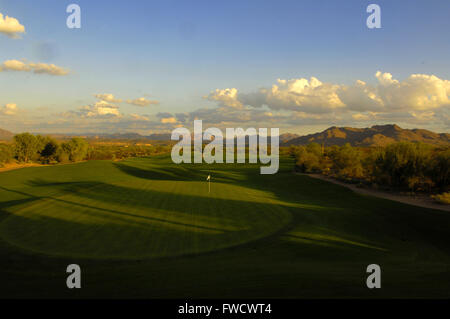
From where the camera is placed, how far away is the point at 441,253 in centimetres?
1384

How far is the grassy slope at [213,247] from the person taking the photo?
8.30 meters

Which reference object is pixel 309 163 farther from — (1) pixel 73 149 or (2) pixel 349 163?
(1) pixel 73 149

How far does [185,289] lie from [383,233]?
49.1 ft

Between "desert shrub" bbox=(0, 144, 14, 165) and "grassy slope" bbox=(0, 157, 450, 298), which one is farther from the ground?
"desert shrub" bbox=(0, 144, 14, 165)

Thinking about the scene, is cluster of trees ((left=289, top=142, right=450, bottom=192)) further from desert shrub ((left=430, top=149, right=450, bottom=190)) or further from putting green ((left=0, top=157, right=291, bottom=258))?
putting green ((left=0, top=157, right=291, bottom=258))

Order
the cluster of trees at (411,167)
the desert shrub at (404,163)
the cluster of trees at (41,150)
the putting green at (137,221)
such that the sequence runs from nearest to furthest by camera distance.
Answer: the putting green at (137,221)
the cluster of trees at (411,167)
the desert shrub at (404,163)
the cluster of trees at (41,150)

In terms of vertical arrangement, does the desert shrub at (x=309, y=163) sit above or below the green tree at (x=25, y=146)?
below

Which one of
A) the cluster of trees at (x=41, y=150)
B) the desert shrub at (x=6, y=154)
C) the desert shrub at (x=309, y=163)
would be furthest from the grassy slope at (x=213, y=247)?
the cluster of trees at (x=41, y=150)

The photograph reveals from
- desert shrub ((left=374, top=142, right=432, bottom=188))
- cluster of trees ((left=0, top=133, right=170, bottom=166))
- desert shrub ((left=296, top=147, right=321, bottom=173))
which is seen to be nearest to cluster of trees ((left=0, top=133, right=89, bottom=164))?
cluster of trees ((left=0, top=133, right=170, bottom=166))

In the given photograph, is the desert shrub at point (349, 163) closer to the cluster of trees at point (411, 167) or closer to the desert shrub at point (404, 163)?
the cluster of trees at point (411, 167)

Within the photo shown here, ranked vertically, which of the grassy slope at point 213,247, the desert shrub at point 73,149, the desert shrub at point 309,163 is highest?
the desert shrub at point 73,149

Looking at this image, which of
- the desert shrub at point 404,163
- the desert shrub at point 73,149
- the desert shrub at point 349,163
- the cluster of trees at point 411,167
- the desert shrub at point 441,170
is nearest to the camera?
the desert shrub at point 441,170

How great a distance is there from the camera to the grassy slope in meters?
8.30

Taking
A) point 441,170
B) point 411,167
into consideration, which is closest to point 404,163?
point 411,167
